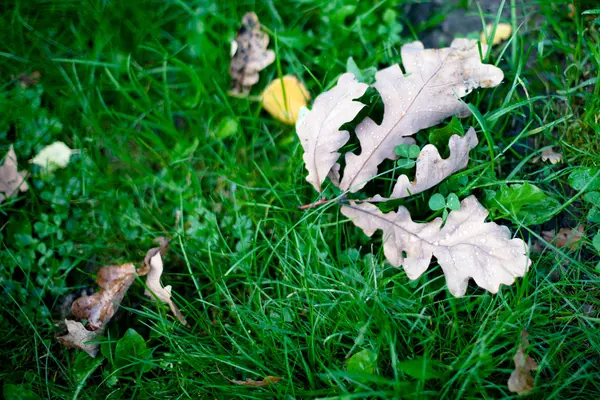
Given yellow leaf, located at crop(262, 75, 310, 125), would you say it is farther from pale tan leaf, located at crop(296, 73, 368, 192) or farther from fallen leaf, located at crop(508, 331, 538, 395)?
fallen leaf, located at crop(508, 331, 538, 395)

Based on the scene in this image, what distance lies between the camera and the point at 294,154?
2016 millimetres

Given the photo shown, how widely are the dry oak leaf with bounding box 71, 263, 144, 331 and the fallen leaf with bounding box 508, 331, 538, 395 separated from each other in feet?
4.56

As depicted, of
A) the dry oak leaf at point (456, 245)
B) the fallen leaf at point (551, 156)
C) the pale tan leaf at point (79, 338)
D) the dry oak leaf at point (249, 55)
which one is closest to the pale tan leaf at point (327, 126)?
the dry oak leaf at point (456, 245)

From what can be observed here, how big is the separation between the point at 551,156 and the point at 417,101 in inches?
23.7

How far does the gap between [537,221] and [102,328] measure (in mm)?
1694

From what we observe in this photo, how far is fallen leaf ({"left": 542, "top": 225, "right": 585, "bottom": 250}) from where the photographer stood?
1.72 m

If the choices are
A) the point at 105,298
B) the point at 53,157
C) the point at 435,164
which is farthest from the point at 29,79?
the point at 435,164

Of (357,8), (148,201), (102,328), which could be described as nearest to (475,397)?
(102,328)

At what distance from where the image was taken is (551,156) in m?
1.90

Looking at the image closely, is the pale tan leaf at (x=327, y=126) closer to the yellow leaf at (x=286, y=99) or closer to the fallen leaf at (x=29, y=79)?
the yellow leaf at (x=286, y=99)

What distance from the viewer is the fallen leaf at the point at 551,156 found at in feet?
6.18

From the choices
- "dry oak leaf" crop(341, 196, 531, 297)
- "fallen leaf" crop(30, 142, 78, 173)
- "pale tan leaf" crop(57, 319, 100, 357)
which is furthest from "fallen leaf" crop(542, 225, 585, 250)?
"fallen leaf" crop(30, 142, 78, 173)

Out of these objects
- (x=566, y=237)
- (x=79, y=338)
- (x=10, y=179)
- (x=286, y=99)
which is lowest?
(x=79, y=338)

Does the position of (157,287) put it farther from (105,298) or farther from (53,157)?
(53,157)
